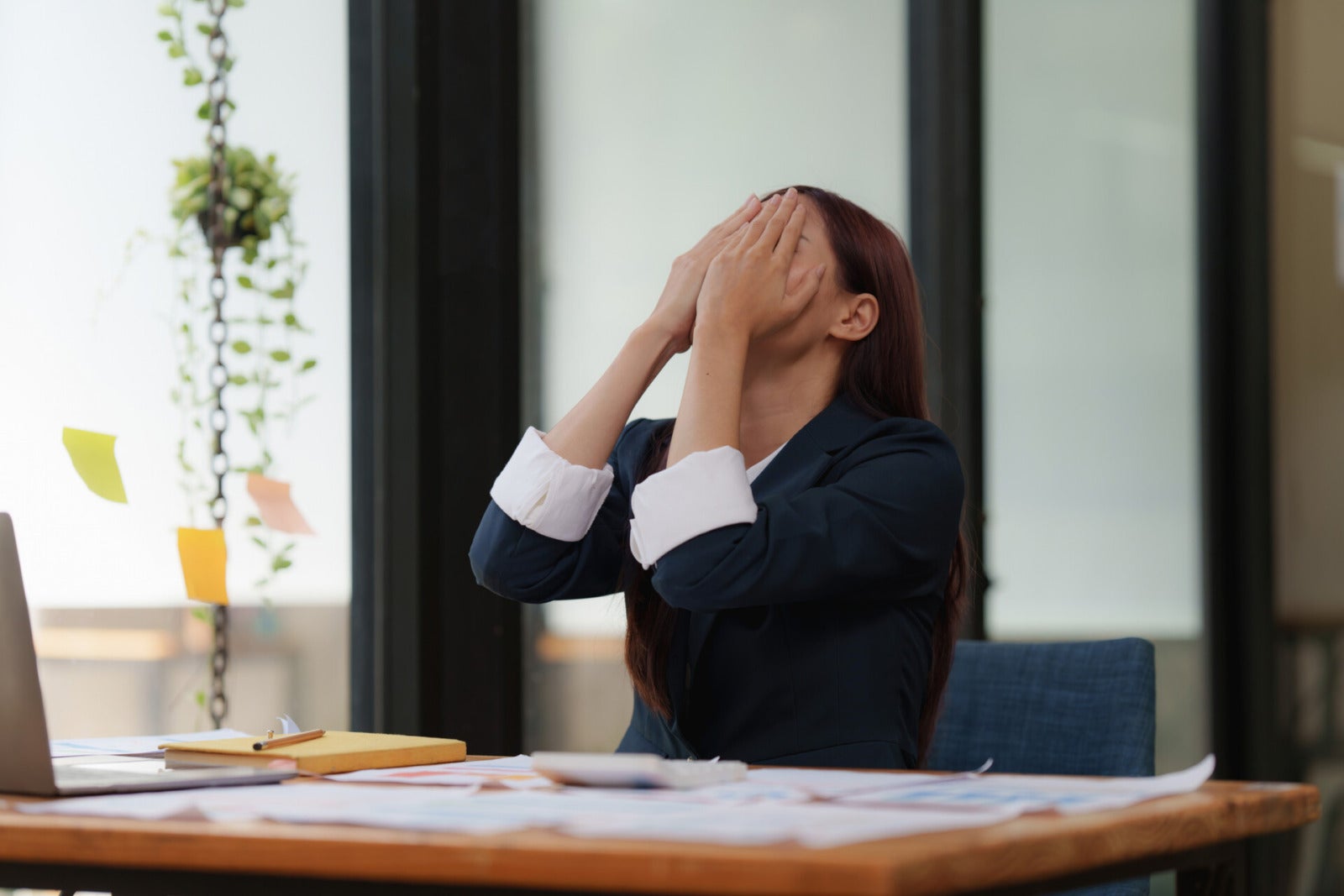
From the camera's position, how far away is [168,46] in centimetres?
193

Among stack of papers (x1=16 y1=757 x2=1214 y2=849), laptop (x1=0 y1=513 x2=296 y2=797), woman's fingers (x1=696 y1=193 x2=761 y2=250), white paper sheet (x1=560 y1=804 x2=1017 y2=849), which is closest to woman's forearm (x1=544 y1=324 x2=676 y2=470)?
woman's fingers (x1=696 y1=193 x2=761 y2=250)

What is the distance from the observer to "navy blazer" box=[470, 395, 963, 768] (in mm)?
1295

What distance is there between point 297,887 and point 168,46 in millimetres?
1437

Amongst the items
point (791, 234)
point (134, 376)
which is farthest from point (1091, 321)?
point (134, 376)

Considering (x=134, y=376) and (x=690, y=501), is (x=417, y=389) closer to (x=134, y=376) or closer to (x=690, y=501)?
(x=134, y=376)

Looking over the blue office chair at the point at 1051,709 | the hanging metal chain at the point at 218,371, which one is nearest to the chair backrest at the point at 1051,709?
the blue office chair at the point at 1051,709

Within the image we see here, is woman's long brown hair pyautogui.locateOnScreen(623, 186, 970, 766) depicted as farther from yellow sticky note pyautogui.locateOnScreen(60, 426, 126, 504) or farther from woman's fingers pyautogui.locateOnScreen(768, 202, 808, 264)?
yellow sticky note pyautogui.locateOnScreen(60, 426, 126, 504)

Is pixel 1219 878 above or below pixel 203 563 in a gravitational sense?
below

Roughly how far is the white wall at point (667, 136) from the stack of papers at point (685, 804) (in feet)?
4.13

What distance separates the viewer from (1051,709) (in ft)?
5.32

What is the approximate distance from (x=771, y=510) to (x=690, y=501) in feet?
0.24

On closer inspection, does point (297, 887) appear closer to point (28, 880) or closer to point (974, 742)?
point (28, 880)

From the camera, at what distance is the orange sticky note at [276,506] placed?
6.45 feet

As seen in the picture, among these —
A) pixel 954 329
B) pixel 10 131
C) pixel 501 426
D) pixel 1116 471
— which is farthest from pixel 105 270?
pixel 1116 471
